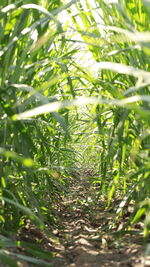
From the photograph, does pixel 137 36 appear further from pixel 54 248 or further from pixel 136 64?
pixel 54 248

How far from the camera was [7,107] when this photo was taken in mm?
1155

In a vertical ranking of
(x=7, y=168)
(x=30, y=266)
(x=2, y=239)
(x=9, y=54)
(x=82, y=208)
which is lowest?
(x=82, y=208)

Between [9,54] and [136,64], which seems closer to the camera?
[9,54]

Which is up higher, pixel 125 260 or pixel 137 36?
pixel 137 36

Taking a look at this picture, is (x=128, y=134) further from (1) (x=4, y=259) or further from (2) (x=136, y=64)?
(1) (x=4, y=259)

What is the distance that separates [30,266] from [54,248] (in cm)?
33

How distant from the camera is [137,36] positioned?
2.38ft

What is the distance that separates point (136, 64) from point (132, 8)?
0.22 meters

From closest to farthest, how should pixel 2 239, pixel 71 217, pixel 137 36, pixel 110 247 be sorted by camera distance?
pixel 137 36
pixel 2 239
pixel 110 247
pixel 71 217

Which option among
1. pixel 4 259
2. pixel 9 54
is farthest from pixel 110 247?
pixel 9 54

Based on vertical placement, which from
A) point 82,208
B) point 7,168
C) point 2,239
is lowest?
point 82,208

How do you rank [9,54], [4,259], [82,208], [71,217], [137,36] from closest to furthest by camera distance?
[137,36] → [4,259] → [9,54] → [71,217] → [82,208]

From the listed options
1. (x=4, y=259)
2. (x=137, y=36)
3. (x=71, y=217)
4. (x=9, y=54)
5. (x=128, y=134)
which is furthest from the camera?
(x=71, y=217)

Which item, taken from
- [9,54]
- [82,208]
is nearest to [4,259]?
[9,54]
